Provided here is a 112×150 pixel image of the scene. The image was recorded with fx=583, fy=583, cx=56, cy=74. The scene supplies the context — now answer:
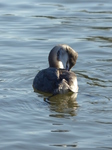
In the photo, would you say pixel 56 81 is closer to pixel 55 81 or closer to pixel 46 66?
pixel 55 81

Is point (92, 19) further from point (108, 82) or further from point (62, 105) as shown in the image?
point (62, 105)

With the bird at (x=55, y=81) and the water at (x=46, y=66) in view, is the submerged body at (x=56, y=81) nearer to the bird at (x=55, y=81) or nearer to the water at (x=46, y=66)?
the bird at (x=55, y=81)

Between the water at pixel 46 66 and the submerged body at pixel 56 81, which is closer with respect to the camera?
the water at pixel 46 66

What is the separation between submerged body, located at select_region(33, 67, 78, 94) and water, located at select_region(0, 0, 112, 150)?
0.57 feet

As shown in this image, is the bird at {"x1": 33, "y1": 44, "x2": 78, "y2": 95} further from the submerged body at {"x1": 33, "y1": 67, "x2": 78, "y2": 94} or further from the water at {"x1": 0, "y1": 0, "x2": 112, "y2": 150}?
the water at {"x1": 0, "y1": 0, "x2": 112, "y2": 150}

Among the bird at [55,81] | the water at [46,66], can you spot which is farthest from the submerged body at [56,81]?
the water at [46,66]

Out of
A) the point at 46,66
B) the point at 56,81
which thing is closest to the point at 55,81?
the point at 56,81

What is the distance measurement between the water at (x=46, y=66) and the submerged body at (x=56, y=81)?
0.17m

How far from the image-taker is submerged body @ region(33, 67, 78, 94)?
435 inches

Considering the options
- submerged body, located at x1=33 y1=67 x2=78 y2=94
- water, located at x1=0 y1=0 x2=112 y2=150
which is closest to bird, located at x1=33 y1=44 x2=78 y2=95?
submerged body, located at x1=33 y1=67 x2=78 y2=94

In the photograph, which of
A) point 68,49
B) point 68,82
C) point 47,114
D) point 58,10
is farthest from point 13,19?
point 47,114

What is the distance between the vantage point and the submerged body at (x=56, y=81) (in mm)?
11055

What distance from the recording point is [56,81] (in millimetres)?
11070

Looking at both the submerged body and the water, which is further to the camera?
the submerged body
